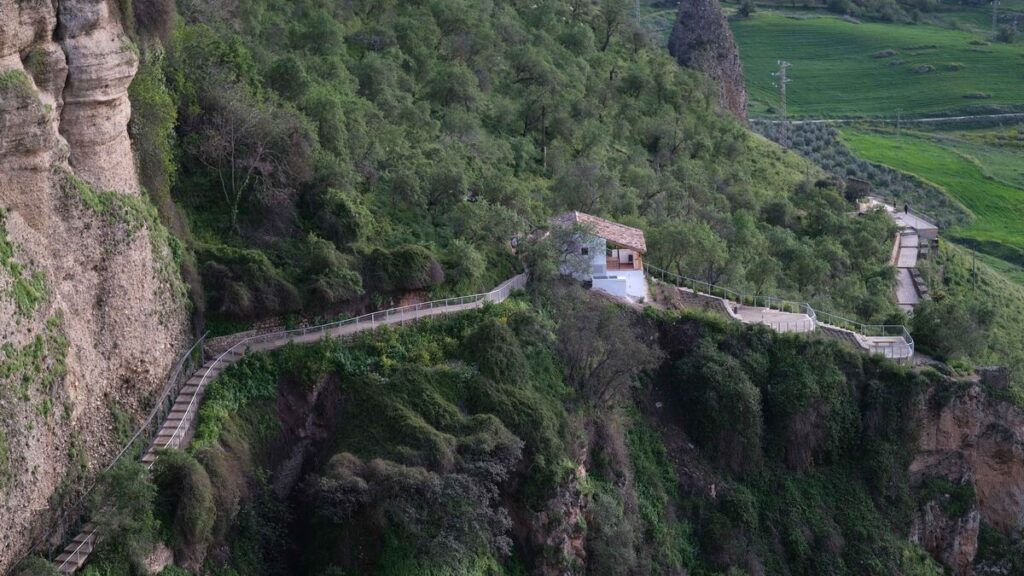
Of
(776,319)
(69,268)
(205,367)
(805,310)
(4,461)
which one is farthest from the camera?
(805,310)

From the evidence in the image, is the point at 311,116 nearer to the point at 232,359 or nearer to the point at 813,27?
the point at 232,359

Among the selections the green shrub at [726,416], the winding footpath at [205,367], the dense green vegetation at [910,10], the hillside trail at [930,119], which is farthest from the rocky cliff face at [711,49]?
the winding footpath at [205,367]

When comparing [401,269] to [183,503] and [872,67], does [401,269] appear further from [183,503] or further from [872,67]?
[872,67]

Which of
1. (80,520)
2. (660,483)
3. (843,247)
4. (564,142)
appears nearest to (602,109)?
(564,142)

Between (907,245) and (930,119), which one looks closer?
(907,245)

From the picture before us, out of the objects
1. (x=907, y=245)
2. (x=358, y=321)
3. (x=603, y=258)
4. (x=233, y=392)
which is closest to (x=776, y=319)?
(x=603, y=258)

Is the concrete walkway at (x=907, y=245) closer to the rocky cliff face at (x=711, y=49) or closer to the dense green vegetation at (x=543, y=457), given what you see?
the rocky cliff face at (x=711, y=49)

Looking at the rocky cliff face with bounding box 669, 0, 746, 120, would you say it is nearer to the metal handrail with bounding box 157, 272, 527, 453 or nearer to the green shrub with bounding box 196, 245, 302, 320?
the metal handrail with bounding box 157, 272, 527, 453
